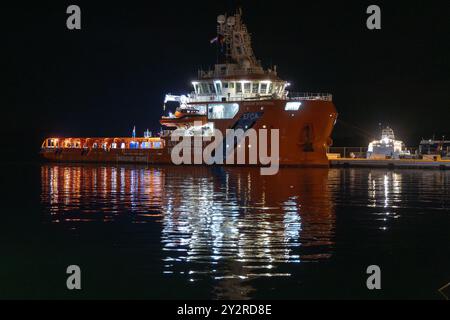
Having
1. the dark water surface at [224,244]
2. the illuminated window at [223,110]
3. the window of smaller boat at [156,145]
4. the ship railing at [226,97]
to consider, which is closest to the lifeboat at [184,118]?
the illuminated window at [223,110]

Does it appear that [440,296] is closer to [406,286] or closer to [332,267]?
[406,286]

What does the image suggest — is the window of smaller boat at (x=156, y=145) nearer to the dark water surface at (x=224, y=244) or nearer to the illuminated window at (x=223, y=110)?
the illuminated window at (x=223, y=110)

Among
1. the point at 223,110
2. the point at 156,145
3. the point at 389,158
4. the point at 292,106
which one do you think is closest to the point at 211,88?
the point at 223,110

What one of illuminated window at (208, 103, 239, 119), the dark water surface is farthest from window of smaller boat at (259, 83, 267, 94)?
the dark water surface

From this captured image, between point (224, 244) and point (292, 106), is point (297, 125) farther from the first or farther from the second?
point (224, 244)

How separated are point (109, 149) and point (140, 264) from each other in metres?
52.5

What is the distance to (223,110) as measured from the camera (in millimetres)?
53906

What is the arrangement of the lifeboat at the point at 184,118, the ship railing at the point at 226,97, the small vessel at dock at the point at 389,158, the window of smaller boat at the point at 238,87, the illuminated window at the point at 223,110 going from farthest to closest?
the lifeboat at the point at 184,118, the window of smaller boat at the point at 238,87, the small vessel at dock at the point at 389,158, the illuminated window at the point at 223,110, the ship railing at the point at 226,97

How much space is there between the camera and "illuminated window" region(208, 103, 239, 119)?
53.0m

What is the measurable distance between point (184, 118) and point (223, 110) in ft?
11.8

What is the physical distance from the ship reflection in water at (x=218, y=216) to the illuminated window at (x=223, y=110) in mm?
18945

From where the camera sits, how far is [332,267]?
13.1m

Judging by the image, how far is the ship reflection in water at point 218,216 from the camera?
1355 centimetres

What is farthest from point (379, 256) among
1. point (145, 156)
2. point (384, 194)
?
point (145, 156)
